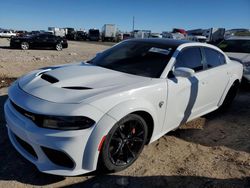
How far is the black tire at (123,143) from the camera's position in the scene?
3.11 m

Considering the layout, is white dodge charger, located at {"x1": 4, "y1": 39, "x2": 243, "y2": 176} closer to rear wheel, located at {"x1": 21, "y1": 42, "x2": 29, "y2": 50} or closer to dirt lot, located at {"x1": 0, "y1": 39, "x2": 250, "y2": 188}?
dirt lot, located at {"x1": 0, "y1": 39, "x2": 250, "y2": 188}

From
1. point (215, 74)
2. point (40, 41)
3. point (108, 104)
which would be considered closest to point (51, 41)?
point (40, 41)

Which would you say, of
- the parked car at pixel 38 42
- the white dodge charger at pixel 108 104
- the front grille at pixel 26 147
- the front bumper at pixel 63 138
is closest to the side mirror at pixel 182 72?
the white dodge charger at pixel 108 104

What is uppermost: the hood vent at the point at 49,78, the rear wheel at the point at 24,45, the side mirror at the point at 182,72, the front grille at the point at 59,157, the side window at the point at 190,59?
the side window at the point at 190,59

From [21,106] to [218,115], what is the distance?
4121mm

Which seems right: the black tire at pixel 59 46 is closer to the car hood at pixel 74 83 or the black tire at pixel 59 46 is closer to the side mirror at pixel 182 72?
the car hood at pixel 74 83

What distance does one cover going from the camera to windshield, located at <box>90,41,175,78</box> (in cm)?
398

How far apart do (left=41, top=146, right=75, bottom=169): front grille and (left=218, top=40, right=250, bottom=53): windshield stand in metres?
→ 7.45

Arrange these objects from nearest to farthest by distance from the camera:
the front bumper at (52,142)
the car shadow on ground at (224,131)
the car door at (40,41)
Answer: the front bumper at (52,142)
the car shadow on ground at (224,131)
the car door at (40,41)

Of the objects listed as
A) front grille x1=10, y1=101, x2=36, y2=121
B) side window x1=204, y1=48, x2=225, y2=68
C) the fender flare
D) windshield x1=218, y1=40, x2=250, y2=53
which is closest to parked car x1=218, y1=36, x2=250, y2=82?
windshield x1=218, y1=40, x2=250, y2=53

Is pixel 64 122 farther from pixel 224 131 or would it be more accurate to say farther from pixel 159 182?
pixel 224 131

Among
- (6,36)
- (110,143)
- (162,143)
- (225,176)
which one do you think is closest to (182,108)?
(162,143)

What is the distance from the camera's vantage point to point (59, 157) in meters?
2.97

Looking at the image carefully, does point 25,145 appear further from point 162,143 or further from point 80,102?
point 162,143
